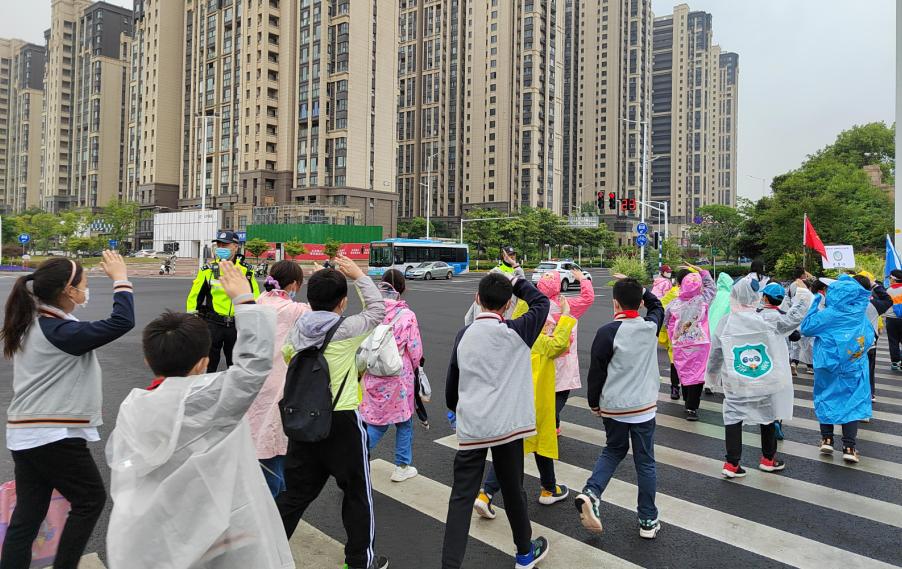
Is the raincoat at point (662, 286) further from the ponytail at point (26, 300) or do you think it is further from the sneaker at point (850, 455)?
the ponytail at point (26, 300)

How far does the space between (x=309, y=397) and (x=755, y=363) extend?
394cm

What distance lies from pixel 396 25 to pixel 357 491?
7907 cm

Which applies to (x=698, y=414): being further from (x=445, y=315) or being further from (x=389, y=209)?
(x=389, y=209)

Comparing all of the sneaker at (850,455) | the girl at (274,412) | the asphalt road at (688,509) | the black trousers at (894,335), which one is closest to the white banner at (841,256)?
the black trousers at (894,335)

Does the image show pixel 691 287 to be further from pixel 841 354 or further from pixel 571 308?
pixel 571 308

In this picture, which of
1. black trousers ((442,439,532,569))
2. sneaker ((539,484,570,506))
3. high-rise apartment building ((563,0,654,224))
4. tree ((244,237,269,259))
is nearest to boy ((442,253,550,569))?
black trousers ((442,439,532,569))

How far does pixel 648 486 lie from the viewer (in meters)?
4.00

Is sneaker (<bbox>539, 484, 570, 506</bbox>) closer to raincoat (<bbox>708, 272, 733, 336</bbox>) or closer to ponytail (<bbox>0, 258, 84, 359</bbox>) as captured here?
raincoat (<bbox>708, 272, 733, 336</bbox>)

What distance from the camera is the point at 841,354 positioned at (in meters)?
5.70

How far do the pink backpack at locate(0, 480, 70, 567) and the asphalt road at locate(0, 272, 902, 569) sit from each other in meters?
0.81

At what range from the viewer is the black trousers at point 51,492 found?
2.90 m

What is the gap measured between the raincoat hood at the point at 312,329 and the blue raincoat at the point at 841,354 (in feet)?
16.2

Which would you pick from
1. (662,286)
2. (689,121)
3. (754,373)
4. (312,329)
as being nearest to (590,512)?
(312,329)

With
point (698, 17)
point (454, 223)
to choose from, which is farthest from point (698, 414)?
point (698, 17)
